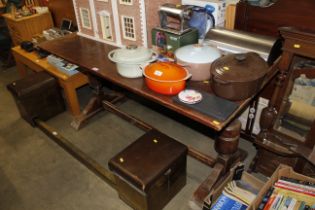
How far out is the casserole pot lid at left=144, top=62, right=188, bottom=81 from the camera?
1.35m

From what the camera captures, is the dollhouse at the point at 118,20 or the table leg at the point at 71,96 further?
the table leg at the point at 71,96

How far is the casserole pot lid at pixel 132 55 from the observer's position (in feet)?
4.98

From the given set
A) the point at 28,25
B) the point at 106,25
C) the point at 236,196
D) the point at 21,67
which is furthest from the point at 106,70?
the point at 28,25

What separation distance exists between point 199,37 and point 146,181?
100cm

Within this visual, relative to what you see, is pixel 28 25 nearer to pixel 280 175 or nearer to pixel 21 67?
pixel 21 67

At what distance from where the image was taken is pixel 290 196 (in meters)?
1.57

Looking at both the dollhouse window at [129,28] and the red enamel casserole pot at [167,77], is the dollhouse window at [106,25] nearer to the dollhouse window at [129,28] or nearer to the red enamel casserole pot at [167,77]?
the dollhouse window at [129,28]

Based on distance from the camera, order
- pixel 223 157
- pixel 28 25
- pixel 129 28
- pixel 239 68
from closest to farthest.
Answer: pixel 239 68, pixel 223 157, pixel 129 28, pixel 28 25

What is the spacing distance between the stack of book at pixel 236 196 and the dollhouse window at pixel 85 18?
1649mm

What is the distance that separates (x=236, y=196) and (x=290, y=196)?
1.05 ft

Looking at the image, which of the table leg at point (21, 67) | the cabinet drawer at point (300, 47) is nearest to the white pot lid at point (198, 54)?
the cabinet drawer at point (300, 47)

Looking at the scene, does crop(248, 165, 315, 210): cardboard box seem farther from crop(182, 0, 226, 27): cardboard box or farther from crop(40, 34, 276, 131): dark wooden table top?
crop(182, 0, 226, 27): cardboard box

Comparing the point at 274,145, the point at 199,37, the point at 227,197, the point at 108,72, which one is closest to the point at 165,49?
the point at 199,37

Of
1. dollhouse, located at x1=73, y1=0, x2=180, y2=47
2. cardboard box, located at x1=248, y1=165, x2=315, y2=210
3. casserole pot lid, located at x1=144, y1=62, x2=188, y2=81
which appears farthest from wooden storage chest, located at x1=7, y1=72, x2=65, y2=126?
cardboard box, located at x1=248, y1=165, x2=315, y2=210
